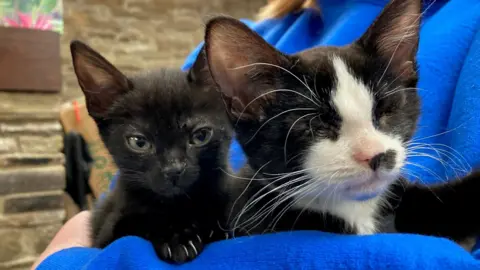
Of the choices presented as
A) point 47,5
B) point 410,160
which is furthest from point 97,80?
point 47,5

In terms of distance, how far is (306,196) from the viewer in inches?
29.8

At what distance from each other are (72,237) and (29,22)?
1.87m

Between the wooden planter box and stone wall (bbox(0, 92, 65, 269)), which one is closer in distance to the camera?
the wooden planter box

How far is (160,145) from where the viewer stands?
0.90 meters

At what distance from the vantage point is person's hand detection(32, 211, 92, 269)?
3.54 feet

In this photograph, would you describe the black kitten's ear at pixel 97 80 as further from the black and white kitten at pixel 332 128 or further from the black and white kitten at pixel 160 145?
the black and white kitten at pixel 332 128

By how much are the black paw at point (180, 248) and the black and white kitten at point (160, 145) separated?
1.6 inches

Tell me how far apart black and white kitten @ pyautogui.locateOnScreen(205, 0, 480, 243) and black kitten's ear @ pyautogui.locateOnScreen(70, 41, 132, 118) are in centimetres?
34

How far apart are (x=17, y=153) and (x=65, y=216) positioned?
508mm

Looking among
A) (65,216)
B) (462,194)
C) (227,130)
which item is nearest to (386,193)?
(462,194)

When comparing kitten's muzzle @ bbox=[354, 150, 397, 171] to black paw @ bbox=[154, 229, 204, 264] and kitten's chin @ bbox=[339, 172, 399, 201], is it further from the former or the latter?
black paw @ bbox=[154, 229, 204, 264]

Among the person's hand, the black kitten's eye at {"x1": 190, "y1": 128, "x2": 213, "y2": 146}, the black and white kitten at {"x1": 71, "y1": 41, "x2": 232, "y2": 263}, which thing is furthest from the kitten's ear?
the person's hand

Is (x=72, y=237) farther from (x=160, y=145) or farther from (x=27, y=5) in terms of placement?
(x=27, y=5)

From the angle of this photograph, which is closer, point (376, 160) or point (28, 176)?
point (376, 160)
